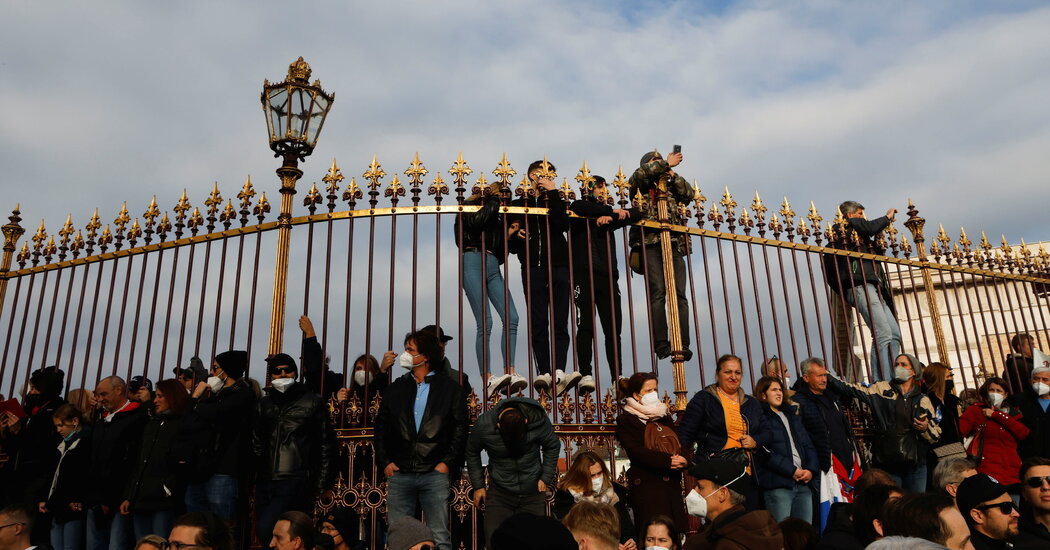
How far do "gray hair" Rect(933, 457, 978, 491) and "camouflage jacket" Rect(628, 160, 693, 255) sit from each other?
3683 mm

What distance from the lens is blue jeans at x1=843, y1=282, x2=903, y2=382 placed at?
9844 mm

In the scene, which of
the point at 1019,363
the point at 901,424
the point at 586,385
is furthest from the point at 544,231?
the point at 1019,363

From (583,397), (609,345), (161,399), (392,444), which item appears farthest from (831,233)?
(161,399)

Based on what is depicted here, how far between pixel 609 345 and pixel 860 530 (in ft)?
13.7

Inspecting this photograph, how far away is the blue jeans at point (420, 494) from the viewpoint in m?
6.61

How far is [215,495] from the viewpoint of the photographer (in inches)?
271

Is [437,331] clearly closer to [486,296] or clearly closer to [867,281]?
[486,296]

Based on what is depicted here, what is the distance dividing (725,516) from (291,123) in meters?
6.01

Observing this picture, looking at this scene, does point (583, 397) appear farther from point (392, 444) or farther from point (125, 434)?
point (125, 434)

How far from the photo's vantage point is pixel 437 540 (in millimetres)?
6457

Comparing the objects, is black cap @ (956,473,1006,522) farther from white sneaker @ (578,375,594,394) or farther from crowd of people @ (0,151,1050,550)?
white sneaker @ (578,375,594,394)

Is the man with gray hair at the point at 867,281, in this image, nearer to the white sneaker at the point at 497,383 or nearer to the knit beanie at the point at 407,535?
the white sneaker at the point at 497,383

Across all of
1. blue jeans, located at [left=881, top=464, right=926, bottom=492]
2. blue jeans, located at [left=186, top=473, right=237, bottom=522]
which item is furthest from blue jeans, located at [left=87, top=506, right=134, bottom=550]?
blue jeans, located at [left=881, top=464, right=926, bottom=492]

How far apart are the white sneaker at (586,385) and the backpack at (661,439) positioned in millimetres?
1003
